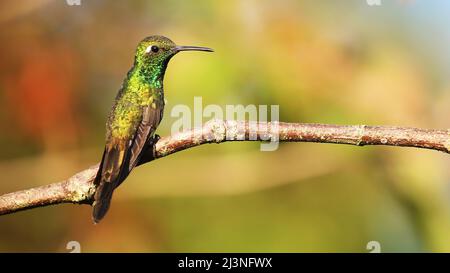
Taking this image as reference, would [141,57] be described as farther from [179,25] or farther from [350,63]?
[350,63]

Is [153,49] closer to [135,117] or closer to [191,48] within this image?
[191,48]

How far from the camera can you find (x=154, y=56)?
3947 mm

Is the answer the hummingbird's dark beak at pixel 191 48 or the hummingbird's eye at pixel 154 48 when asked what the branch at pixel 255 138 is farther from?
the hummingbird's eye at pixel 154 48

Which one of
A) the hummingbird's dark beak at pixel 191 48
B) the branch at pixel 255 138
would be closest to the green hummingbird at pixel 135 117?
the hummingbird's dark beak at pixel 191 48

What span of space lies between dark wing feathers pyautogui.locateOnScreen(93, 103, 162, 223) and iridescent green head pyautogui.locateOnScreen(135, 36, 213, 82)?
29 cm

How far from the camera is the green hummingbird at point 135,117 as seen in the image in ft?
9.88

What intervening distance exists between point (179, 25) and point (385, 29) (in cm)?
139

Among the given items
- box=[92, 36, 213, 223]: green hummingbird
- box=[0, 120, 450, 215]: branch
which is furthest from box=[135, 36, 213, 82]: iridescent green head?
box=[0, 120, 450, 215]: branch

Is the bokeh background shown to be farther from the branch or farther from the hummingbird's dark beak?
the branch

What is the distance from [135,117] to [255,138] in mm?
1112

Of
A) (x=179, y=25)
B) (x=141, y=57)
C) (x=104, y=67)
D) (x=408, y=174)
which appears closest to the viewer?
(x=408, y=174)

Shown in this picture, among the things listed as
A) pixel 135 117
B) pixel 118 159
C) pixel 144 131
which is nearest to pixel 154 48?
pixel 135 117
